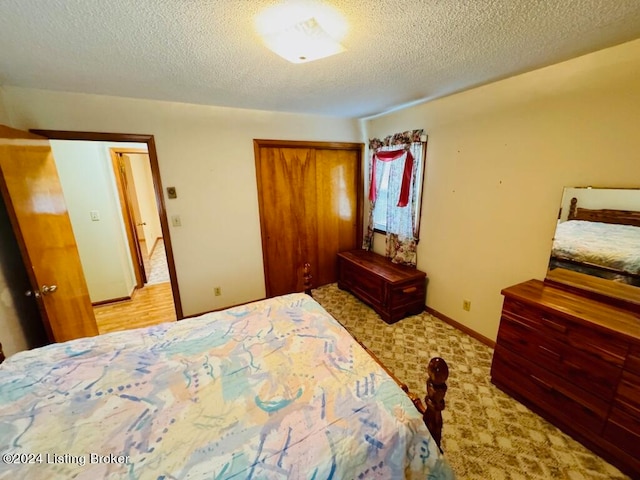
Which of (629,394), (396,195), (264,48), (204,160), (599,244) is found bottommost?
(629,394)

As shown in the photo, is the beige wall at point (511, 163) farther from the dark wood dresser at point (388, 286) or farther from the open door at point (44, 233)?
the open door at point (44, 233)

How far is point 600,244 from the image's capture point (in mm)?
1590

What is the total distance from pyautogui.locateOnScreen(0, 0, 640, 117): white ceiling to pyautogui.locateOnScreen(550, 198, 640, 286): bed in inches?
38.4

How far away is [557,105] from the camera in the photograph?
1678 millimetres

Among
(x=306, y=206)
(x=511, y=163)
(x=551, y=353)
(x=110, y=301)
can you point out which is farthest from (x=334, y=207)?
(x=110, y=301)

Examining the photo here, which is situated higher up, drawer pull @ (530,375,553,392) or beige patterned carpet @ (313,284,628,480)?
drawer pull @ (530,375,553,392)

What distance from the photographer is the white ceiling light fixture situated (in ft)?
3.52

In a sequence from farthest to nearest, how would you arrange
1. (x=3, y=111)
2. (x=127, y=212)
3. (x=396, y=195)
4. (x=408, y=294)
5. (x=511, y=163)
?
(x=127, y=212), (x=396, y=195), (x=408, y=294), (x=511, y=163), (x=3, y=111)

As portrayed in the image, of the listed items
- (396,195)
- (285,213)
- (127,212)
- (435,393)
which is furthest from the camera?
(127,212)

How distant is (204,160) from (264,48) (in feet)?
4.81

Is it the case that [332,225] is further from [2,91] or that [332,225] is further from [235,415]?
[2,91]

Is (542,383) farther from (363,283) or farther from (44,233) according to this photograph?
(44,233)

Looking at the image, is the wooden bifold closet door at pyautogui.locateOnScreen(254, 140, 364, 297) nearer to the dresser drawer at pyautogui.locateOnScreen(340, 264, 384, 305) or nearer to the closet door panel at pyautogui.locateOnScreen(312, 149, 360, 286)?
the closet door panel at pyautogui.locateOnScreen(312, 149, 360, 286)

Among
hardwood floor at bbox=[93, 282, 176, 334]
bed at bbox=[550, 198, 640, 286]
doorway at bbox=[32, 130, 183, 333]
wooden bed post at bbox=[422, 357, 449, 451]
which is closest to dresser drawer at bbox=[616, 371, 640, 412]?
bed at bbox=[550, 198, 640, 286]
